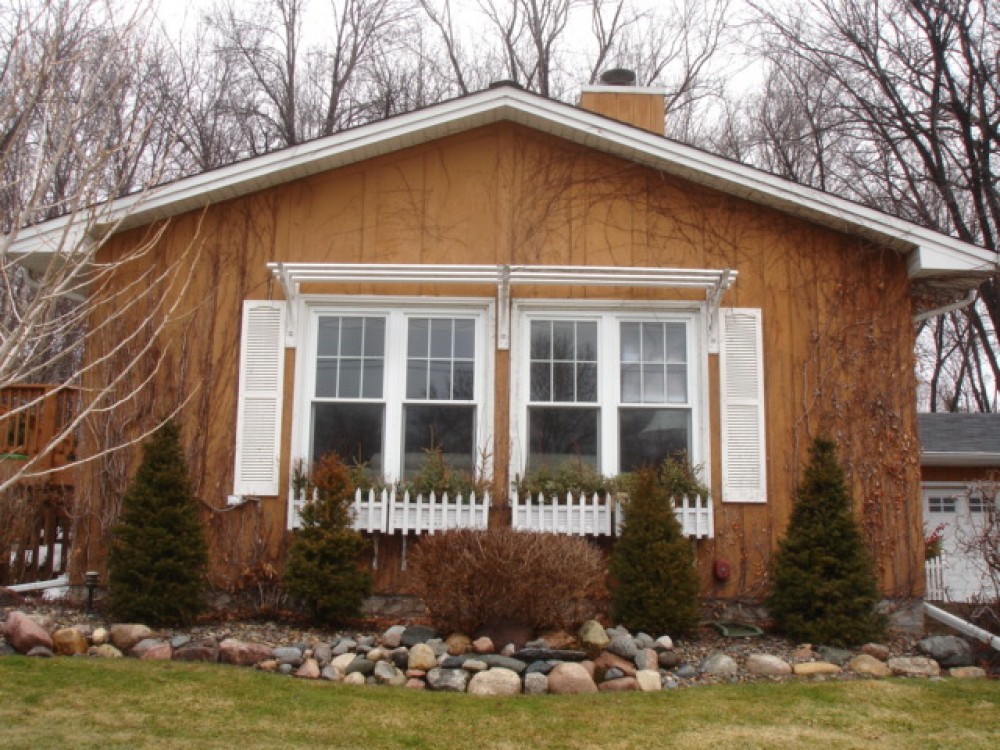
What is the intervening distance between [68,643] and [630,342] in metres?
5.01

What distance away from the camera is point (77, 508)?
849 cm

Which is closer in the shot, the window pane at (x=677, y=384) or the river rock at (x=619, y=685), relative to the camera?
the river rock at (x=619, y=685)

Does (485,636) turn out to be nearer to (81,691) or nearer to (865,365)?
(81,691)

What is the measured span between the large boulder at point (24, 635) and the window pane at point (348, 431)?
259 centimetres

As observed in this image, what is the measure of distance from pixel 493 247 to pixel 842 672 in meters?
4.42

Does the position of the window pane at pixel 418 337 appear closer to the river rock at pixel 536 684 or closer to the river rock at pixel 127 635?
the river rock at pixel 127 635

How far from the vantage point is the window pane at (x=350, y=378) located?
870 cm

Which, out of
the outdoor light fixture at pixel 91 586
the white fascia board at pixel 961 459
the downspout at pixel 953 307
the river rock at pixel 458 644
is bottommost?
the river rock at pixel 458 644

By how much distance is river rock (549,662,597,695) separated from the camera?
625cm

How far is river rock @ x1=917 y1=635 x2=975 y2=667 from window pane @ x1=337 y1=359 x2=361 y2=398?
16.2ft

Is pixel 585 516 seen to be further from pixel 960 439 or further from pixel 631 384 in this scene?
pixel 960 439

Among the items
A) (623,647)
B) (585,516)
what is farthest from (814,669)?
(585,516)

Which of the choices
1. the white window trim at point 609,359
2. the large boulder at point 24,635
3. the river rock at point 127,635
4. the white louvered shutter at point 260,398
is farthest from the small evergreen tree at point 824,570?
the large boulder at point 24,635

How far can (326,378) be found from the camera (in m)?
8.73
